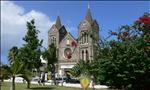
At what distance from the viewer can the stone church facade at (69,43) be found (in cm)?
8775

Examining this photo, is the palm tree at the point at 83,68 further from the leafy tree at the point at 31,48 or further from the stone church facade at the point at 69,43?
the stone church facade at the point at 69,43

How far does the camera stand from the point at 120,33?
33.9 metres

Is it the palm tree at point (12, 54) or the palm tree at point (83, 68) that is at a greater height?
the palm tree at point (12, 54)

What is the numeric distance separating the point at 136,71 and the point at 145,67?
30.5 inches

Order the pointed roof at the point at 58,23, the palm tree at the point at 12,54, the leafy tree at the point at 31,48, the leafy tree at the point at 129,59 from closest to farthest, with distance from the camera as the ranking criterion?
the leafy tree at the point at 129,59
the leafy tree at the point at 31,48
the palm tree at the point at 12,54
the pointed roof at the point at 58,23

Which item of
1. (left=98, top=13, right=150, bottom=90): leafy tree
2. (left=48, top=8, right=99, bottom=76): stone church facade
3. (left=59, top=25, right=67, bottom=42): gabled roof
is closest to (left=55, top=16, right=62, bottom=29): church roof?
(left=48, top=8, right=99, bottom=76): stone church facade

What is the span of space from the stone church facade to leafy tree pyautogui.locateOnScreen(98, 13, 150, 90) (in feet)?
170

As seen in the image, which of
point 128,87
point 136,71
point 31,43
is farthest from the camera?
point 31,43

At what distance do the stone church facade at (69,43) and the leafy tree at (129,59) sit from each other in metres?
52.0

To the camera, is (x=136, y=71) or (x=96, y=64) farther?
(x=96, y=64)

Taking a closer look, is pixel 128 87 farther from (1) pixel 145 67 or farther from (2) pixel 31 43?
(2) pixel 31 43

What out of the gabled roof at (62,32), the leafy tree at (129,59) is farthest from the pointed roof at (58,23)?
the leafy tree at (129,59)

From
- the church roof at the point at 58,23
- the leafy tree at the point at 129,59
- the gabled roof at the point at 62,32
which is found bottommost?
the leafy tree at the point at 129,59

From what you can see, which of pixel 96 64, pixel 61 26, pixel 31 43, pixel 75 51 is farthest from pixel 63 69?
pixel 96 64
